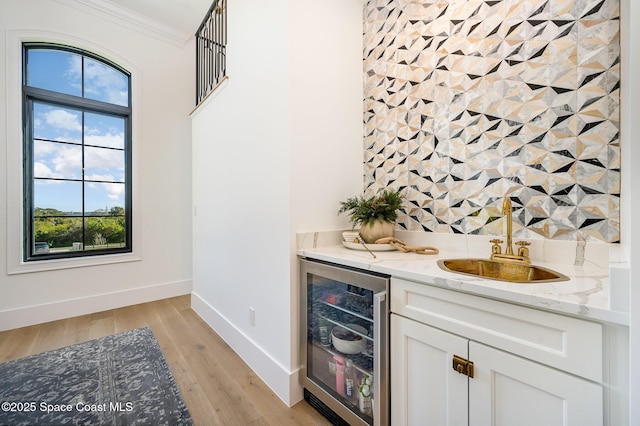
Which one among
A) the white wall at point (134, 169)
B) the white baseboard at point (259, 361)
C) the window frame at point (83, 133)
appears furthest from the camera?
the window frame at point (83, 133)

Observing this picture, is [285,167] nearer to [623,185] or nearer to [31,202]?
[623,185]

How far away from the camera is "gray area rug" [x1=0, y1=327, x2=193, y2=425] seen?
1.43 m

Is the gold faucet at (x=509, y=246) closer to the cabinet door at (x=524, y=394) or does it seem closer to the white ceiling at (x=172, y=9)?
the cabinet door at (x=524, y=394)

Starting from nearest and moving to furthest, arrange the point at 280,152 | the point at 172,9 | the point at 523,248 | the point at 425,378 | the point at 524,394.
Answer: the point at 524,394 → the point at 425,378 → the point at 523,248 → the point at 280,152 → the point at 172,9

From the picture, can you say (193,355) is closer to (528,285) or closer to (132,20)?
(528,285)

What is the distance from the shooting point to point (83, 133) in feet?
9.82

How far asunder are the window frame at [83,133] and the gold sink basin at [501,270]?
351 centimetres

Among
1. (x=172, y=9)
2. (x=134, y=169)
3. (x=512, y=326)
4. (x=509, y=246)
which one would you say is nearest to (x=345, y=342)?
(x=512, y=326)

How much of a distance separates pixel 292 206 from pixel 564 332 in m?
1.25

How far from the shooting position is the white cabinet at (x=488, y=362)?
2.44 ft

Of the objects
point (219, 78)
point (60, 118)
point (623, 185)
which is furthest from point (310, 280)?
point (60, 118)

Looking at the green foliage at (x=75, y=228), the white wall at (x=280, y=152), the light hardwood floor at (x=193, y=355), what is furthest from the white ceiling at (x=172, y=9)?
the light hardwood floor at (x=193, y=355)

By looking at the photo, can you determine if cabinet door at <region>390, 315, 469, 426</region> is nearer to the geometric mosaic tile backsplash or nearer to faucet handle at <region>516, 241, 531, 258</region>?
faucet handle at <region>516, 241, 531, 258</region>

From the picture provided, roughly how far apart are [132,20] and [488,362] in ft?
14.8
